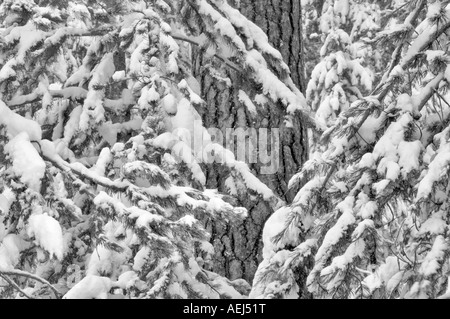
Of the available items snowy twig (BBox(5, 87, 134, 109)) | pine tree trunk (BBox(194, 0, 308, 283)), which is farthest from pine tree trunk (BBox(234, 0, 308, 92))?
snowy twig (BBox(5, 87, 134, 109))

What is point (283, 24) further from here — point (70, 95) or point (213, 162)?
point (70, 95)

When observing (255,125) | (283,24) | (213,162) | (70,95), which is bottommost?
(213,162)

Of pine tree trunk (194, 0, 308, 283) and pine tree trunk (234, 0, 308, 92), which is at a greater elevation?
pine tree trunk (234, 0, 308, 92)

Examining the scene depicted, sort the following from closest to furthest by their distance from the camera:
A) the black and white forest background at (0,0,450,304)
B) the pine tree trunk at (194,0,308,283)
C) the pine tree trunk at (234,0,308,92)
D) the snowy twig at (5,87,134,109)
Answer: the black and white forest background at (0,0,450,304) → the snowy twig at (5,87,134,109) → the pine tree trunk at (194,0,308,283) → the pine tree trunk at (234,0,308,92)

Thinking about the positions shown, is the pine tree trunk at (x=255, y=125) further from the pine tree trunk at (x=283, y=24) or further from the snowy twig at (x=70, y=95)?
the snowy twig at (x=70, y=95)

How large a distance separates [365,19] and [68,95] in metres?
10.3

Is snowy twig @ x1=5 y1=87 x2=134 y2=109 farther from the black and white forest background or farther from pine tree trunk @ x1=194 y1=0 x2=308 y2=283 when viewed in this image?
pine tree trunk @ x1=194 y1=0 x2=308 y2=283

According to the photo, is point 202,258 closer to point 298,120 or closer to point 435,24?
point 298,120

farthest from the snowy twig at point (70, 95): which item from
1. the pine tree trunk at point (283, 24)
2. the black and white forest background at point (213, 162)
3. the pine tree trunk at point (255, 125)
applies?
the pine tree trunk at point (283, 24)

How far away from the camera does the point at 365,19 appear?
13688 mm

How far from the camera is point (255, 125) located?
15.5 ft

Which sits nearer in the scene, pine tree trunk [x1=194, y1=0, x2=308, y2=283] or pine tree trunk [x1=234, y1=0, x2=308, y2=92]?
pine tree trunk [x1=194, y1=0, x2=308, y2=283]

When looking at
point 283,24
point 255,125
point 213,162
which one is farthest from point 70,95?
point 283,24

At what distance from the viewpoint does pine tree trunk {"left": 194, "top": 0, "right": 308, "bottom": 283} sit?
4.62m
